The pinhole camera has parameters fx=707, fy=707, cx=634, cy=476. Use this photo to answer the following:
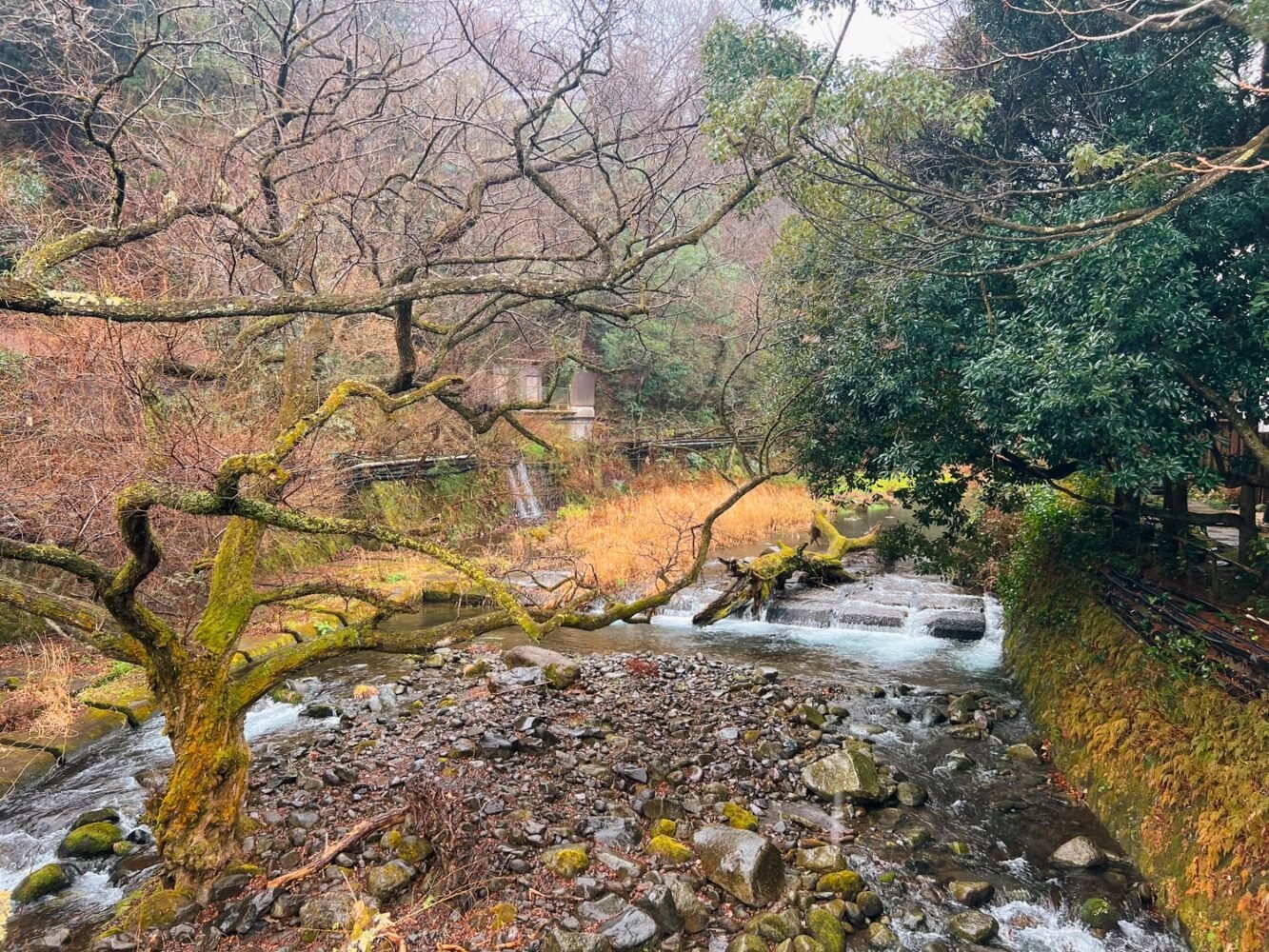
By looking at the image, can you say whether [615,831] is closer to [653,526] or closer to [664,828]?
[664,828]

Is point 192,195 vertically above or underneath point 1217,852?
above

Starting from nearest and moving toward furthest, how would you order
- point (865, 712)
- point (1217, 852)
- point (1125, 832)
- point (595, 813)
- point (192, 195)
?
point (1217, 852)
point (1125, 832)
point (595, 813)
point (192, 195)
point (865, 712)

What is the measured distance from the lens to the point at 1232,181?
5.95m

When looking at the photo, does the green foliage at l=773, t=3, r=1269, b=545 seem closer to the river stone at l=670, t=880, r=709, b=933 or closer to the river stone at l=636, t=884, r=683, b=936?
the river stone at l=670, t=880, r=709, b=933

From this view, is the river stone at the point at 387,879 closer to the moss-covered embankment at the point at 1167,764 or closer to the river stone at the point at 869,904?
the river stone at the point at 869,904

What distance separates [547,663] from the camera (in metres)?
10.4

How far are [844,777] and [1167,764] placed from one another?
258 centimetres

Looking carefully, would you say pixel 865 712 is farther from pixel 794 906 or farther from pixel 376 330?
pixel 376 330

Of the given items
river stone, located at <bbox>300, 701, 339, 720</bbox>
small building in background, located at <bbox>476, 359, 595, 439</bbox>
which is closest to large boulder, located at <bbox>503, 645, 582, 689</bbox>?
river stone, located at <bbox>300, 701, 339, 720</bbox>

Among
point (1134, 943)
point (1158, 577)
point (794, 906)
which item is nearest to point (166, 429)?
point (794, 906)

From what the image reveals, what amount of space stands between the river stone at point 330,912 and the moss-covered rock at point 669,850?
222 centimetres

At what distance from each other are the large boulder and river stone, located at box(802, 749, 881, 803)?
141 inches

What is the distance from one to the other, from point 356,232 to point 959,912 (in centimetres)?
775

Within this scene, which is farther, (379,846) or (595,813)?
(595,813)
